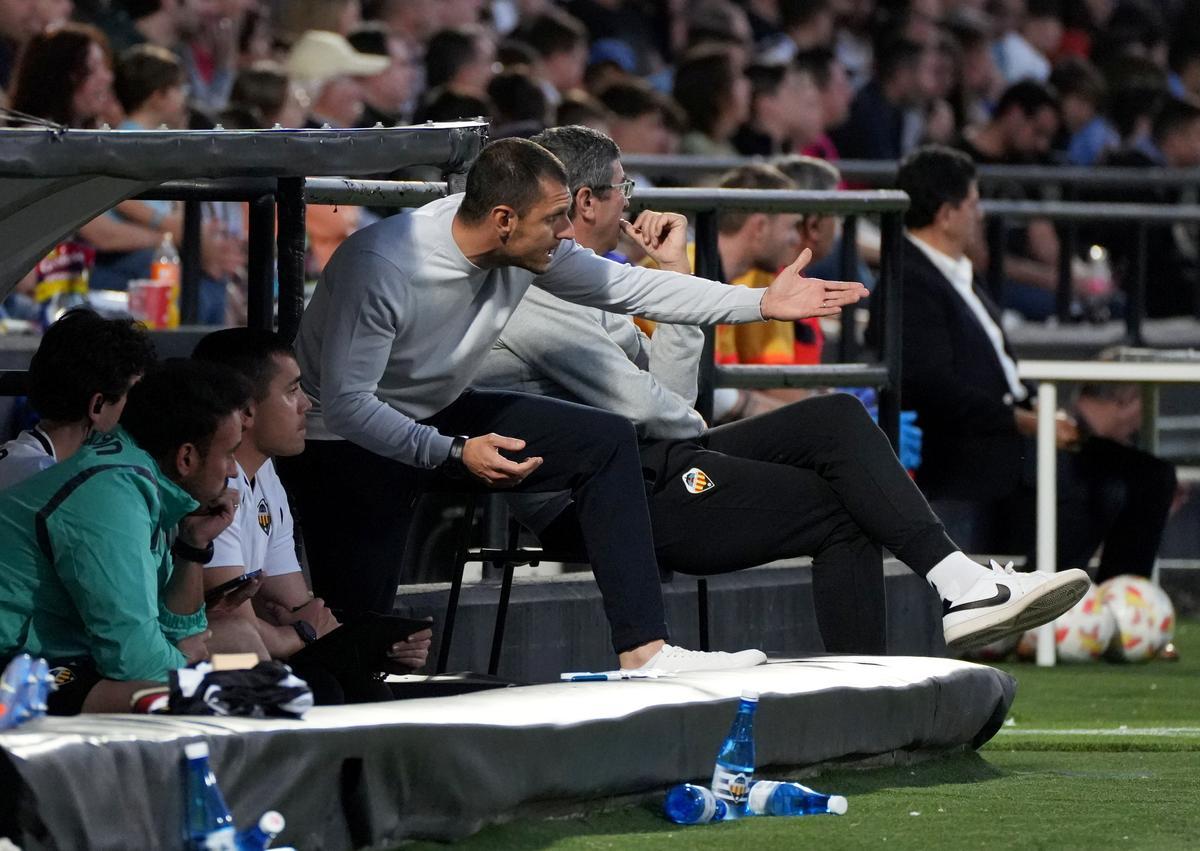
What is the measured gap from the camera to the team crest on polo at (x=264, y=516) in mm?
5273

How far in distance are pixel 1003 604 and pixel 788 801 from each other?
1.06 m

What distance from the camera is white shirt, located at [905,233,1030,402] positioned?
898 cm

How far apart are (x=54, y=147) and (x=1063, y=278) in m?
8.59

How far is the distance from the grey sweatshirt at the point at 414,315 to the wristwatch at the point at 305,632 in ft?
1.40

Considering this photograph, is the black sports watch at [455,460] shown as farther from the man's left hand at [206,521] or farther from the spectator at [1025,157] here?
the spectator at [1025,157]

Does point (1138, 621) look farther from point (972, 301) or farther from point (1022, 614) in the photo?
point (1022, 614)

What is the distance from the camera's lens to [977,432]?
8883mm

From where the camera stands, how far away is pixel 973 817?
5047mm

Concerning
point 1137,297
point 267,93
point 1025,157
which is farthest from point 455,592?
point 1025,157

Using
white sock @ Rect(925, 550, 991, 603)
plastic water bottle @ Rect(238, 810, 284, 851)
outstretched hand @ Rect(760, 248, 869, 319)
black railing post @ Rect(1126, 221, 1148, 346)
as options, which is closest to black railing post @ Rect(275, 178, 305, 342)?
outstretched hand @ Rect(760, 248, 869, 319)

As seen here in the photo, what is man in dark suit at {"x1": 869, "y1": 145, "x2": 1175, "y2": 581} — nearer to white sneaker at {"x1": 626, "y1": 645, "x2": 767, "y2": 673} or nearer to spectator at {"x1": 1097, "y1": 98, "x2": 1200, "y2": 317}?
white sneaker at {"x1": 626, "y1": 645, "x2": 767, "y2": 673}

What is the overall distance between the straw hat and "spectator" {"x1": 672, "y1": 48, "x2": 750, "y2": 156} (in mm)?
1760

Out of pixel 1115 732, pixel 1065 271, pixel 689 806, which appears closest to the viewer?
pixel 689 806

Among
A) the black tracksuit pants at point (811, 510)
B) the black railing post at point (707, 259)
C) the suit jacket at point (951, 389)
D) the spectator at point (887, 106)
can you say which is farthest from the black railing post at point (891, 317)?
the spectator at point (887, 106)
